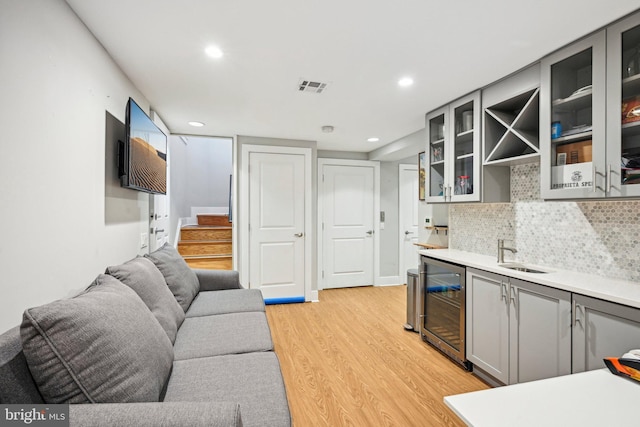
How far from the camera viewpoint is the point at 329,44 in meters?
1.94

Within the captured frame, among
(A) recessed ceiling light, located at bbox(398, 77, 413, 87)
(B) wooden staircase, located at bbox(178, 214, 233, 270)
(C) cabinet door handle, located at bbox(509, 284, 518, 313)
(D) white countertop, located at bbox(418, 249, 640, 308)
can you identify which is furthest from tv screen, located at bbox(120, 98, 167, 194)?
(C) cabinet door handle, located at bbox(509, 284, 518, 313)

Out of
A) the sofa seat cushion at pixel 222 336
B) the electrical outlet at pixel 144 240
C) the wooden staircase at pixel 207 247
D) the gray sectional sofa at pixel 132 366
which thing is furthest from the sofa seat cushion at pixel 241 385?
the wooden staircase at pixel 207 247

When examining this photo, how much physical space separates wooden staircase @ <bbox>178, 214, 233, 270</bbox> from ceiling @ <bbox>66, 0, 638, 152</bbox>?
2.59 meters

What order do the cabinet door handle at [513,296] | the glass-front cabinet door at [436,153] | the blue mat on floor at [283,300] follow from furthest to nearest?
the blue mat on floor at [283,300]
the glass-front cabinet door at [436,153]
the cabinet door handle at [513,296]

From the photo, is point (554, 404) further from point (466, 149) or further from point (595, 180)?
point (466, 149)

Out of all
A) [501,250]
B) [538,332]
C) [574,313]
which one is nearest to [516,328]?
[538,332]

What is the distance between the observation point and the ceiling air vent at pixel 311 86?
8.33ft

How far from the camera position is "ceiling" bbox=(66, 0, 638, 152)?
1594mm

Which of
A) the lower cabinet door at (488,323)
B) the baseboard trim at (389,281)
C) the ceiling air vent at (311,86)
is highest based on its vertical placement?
the ceiling air vent at (311,86)

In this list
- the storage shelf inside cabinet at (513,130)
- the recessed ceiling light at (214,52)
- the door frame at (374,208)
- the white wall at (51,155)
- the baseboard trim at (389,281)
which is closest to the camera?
the white wall at (51,155)

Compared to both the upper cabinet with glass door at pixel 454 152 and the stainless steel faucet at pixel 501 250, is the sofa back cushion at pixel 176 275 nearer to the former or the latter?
the upper cabinet with glass door at pixel 454 152

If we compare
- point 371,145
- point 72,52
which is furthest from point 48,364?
point 371,145

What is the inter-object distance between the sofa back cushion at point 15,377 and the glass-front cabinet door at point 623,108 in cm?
268

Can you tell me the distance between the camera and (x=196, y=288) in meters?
2.85
